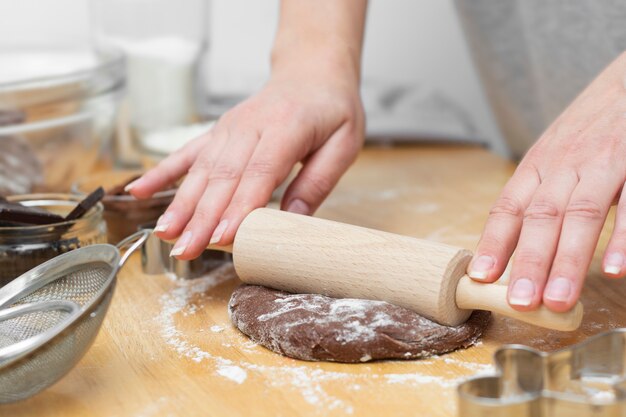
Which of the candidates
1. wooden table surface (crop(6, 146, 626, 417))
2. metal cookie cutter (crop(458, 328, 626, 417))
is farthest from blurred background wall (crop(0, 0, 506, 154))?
metal cookie cutter (crop(458, 328, 626, 417))

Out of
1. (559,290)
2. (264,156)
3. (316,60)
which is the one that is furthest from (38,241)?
(559,290)

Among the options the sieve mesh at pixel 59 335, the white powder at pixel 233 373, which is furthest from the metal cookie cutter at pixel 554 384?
the sieve mesh at pixel 59 335

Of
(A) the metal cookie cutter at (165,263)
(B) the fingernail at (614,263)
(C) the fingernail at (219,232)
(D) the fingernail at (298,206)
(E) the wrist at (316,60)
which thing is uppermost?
(E) the wrist at (316,60)

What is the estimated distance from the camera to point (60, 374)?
889 mm

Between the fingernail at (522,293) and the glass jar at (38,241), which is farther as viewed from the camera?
the glass jar at (38,241)

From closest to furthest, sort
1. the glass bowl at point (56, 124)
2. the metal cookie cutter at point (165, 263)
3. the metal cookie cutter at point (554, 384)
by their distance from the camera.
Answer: the metal cookie cutter at point (554, 384)
the metal cookie cutter at point (165, 263)
the glass bowl at point (56, 124)

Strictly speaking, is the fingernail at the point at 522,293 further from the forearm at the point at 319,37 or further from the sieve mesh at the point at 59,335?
the forearm at the point at 319,37

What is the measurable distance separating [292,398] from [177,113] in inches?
47.1

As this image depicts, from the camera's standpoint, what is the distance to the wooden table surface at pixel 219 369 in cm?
90

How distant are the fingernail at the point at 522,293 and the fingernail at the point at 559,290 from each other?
18 mm

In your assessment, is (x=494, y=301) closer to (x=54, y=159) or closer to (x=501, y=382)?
(x=501, y=382)

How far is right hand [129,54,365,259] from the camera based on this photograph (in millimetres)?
1219

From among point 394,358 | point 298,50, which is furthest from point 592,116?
point 298,50

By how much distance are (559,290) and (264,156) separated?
1.73ft
